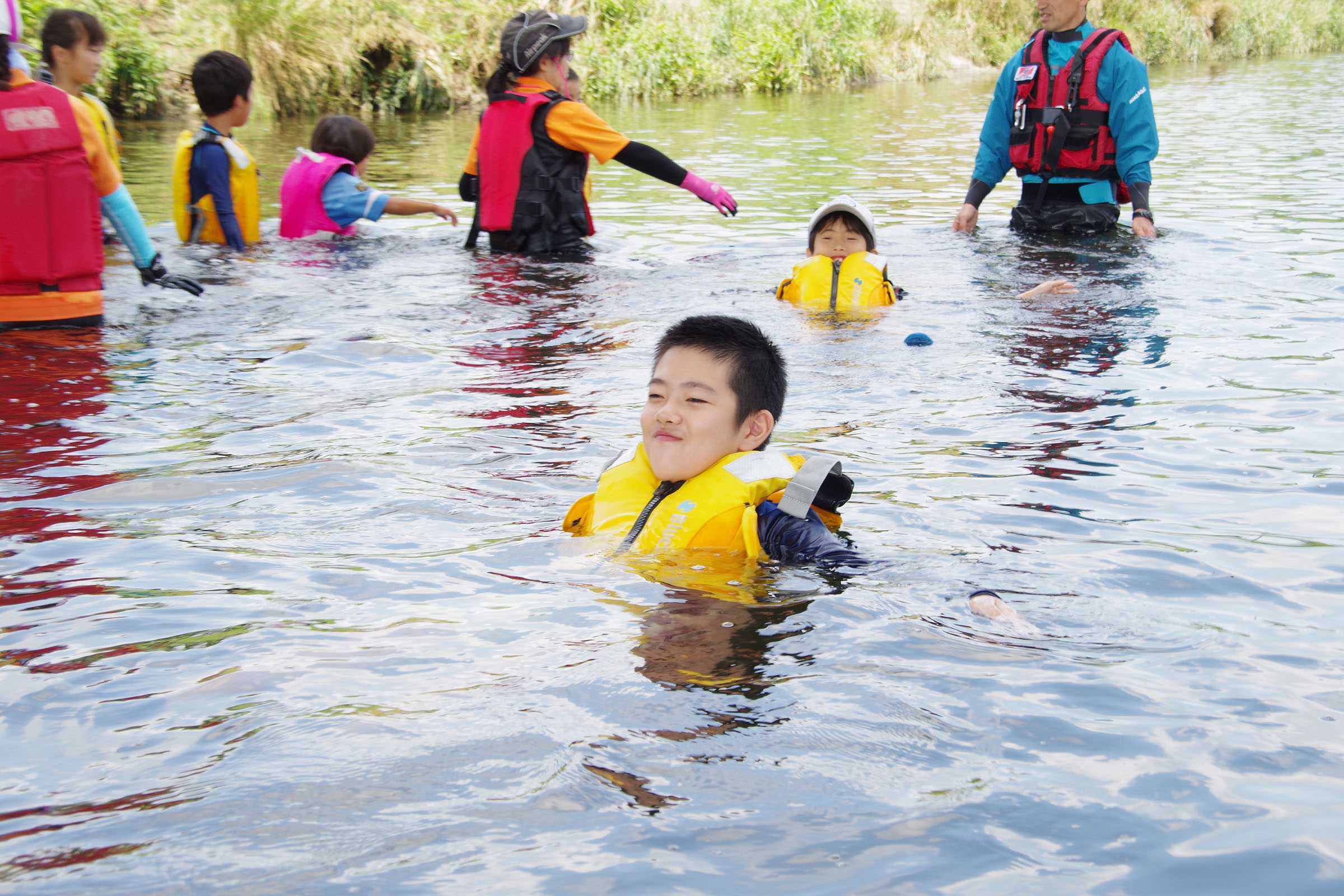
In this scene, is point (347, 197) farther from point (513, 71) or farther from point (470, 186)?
point (513, 71)

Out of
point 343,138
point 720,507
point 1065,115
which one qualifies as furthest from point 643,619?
point 343,138

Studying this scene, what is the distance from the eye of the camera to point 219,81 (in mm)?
8258

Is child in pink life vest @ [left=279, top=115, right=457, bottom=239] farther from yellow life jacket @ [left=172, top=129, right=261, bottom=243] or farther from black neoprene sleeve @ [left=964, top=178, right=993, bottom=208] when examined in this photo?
black neoprene sleeve @ [left=964, top=178, right=993, bottom=208]

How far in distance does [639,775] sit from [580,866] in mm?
304

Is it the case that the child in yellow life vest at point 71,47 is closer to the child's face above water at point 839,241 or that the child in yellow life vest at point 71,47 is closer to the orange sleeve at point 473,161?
the orange sleeve at point 473,161

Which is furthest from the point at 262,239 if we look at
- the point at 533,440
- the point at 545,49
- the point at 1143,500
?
the point at 1143,500

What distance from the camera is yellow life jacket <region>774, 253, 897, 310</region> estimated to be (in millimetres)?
7277

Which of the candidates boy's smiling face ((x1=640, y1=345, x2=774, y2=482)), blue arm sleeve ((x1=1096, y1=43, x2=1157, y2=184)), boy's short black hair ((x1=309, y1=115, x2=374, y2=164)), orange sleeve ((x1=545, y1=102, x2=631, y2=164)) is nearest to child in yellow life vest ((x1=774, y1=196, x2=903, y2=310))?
orange sleeve ((x1=545, y1=102, x2=631, y2=164))

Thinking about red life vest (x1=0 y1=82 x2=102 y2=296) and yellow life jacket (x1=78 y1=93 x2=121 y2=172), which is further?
yellow life jacket (x1=78 y1=93 x2=121 y2=172)

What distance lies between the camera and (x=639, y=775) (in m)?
2.37

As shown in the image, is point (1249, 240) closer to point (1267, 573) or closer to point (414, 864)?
point (1267, 573)

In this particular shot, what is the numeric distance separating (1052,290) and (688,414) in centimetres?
433

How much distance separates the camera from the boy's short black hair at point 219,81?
823 cm

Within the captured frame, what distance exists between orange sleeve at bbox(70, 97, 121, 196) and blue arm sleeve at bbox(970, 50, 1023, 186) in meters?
5.64
